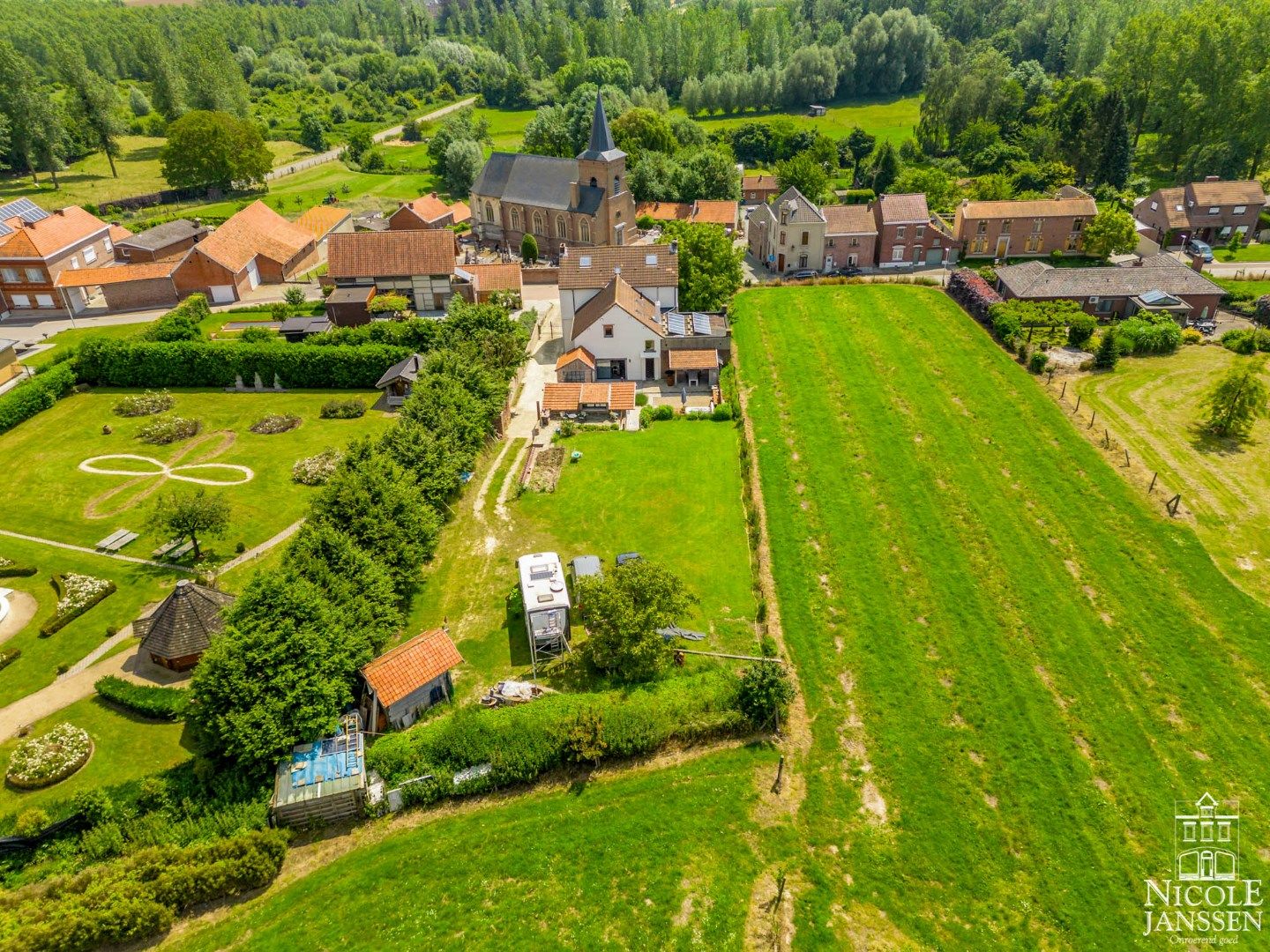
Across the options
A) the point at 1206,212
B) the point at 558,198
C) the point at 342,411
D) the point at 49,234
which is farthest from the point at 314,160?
the point at 1206,212

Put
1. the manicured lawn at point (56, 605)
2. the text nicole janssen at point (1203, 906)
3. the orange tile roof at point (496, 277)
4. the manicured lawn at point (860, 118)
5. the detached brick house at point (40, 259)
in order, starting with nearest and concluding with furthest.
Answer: the text nicole janssen at point (1203, 906), the manicured lawn at point (56, 605), the detached brick house at point (40, 259), the orange tile roof at point (496, 277), the manicured lawn at point (860, 118)

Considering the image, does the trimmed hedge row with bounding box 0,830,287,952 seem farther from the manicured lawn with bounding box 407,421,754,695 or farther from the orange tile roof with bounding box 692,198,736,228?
the orange tile roof with bounding box 692,198,736,228

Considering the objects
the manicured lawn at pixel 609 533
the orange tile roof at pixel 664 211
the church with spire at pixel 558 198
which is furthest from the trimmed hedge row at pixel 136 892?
the orange tile roof at pixel 664 211

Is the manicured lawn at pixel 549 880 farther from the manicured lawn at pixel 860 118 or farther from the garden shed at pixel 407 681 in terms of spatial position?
the manicured lawn at pixel 860 118

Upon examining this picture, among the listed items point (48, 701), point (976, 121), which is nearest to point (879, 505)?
point (48, 701)

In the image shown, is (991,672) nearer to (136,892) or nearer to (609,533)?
(609,533)

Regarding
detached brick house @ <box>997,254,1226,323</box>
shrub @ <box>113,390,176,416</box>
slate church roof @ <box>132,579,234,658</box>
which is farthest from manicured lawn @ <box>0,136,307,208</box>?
detached brick house @ <box>997,254,1226,323</box>

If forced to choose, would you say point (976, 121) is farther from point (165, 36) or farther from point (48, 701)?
point (165, 36)
